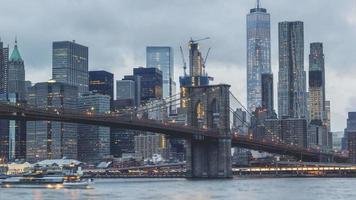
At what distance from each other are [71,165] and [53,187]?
76159mm

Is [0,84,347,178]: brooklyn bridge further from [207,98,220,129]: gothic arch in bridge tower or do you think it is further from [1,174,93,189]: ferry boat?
[1,174,93,189]: ferry boat

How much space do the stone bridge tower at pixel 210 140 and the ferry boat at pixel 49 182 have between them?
17.2 metres

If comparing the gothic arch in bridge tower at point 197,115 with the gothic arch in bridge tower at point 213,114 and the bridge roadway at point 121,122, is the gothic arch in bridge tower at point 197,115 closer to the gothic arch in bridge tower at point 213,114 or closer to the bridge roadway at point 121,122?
the gothic arch in bridge tower at point 213,114

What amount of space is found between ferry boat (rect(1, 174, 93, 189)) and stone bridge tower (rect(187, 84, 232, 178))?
56.6 ft

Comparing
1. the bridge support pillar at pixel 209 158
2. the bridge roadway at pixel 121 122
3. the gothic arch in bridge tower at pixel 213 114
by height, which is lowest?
the bridge support pillar at pixel 209 158

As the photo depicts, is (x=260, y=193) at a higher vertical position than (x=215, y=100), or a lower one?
lower

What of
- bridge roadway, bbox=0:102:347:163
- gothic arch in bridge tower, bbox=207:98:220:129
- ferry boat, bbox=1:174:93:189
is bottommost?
ferry boat, bbox=1:174:93:189

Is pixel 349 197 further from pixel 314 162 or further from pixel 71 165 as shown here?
pixel 71 165

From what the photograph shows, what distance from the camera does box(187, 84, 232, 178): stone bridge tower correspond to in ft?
374

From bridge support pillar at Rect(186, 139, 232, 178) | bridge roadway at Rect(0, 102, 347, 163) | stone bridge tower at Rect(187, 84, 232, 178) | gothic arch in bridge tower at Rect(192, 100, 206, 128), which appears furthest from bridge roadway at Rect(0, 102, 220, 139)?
gothic arch in bridge tower at Rect(192, 100, 206, 128)

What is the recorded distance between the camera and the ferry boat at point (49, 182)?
3883 inches

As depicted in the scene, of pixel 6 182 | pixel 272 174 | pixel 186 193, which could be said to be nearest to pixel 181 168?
pixel 272 174

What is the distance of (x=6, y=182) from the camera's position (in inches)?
4240

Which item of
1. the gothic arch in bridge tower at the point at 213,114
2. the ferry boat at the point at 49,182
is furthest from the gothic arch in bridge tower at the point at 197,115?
the ferry boat at the point at 49,182
